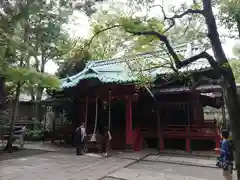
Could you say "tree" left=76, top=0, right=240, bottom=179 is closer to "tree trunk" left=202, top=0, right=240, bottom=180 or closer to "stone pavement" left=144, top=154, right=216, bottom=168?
"tree trunk" left=202, top=0, right=240, bottom=180

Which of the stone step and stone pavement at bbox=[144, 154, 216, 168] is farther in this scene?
stone pavement at bbox=[144, 154, 216, 168]

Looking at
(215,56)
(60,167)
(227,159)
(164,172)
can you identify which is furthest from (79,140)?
(215,56)

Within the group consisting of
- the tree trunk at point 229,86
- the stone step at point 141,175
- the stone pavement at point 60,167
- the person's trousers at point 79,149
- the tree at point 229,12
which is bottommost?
the stone step at point 141,175

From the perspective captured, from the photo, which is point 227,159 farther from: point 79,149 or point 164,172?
point 79,149

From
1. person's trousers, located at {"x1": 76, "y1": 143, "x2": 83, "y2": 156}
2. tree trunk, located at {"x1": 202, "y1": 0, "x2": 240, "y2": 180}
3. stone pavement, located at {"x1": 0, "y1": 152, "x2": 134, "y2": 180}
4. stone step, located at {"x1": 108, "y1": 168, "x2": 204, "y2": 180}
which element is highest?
tree trunk, located at {"x1": 202, "y1": 0, "x2": 240, "y2": 180}

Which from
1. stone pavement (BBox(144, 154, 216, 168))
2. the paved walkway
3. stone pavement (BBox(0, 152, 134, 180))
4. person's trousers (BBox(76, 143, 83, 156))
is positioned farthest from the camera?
person's trousers (BBox(76, 143, 83, 156))

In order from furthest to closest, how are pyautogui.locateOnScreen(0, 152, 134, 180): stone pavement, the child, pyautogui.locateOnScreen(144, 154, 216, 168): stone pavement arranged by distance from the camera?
pyautogui.locateOnScreen(144, 154, 216, 168): stone pavement → pyautogui.locateOnScreen(0, 152, 134, 180): stone pavement → the child

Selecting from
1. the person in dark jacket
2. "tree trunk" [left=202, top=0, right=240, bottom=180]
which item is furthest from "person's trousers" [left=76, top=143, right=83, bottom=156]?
"tree trunk" [left=202, top=0, right=240, bottom=180]

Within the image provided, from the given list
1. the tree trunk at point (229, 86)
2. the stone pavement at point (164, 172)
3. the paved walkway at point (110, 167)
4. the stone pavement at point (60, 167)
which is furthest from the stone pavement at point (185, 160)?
the tree trunk at point (229, 86)

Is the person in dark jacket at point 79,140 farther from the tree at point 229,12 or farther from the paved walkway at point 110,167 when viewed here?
the tree at point 229,12

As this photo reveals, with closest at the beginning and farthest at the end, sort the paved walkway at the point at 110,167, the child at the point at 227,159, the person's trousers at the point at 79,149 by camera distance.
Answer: the child at the point at 227,159 → the paved walkway at the point at 110,167 → the person's trousers at the point at 79,149

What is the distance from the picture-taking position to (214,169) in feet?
25.6

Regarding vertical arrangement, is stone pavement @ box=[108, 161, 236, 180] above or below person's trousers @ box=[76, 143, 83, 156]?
below

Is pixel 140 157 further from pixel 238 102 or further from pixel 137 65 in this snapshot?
pixel 238 102
